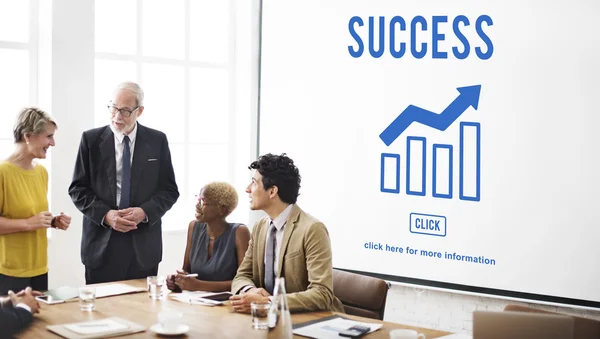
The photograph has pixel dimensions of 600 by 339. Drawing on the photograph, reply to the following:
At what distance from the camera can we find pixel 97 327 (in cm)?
293

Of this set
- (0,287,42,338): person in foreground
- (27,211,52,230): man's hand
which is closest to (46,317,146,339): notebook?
(0,287,42,338): person in foreground

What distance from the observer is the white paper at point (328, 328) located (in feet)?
9.32

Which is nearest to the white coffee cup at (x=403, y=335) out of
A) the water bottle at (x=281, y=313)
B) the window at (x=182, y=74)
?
the water bottle at (x=281, y=313)

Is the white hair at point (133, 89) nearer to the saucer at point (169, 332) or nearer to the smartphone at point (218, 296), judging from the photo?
the smartphone at point (218, 296)

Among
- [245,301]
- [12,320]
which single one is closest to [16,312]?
[12,320]

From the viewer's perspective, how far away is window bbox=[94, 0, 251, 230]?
556 cm

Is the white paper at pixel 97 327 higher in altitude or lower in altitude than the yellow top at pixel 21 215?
lower

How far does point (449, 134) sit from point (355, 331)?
100 inches

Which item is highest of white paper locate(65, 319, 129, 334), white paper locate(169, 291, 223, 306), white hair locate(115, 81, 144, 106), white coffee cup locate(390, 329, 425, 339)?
white hair locate(115, 81, 144, 106)

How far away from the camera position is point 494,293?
5.00m

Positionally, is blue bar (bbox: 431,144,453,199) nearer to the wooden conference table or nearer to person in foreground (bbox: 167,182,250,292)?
person in foreground (bbox: 167,182,250,292)

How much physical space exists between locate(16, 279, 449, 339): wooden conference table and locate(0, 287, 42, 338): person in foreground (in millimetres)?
36

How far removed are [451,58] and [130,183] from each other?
2.30m

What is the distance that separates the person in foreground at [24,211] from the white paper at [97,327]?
1.29m
